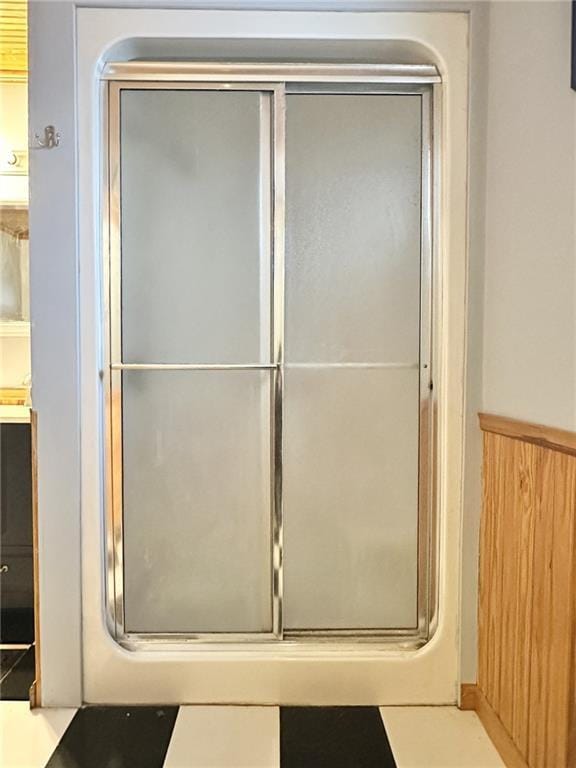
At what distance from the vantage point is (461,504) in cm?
193

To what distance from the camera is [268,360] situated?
78.5 inches

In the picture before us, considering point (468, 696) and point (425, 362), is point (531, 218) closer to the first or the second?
point (425, 362)

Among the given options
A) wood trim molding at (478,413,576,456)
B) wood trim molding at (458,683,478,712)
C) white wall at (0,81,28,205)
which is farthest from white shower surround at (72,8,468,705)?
white wall at (0,81,28,205)

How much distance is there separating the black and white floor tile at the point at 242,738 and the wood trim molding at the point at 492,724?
Answer: 21mm

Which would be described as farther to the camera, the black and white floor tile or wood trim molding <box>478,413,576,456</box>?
the black and white floor tile

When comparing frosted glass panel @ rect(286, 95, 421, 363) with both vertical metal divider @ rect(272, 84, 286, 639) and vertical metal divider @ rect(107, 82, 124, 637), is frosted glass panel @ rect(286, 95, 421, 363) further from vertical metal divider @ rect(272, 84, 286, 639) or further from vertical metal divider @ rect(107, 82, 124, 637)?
vertical metal divider @ rect(107, 82, 124, 637)

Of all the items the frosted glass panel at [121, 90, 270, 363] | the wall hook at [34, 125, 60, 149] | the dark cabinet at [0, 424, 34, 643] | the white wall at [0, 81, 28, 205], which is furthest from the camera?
the white wall at [0, 81, 28, 205]

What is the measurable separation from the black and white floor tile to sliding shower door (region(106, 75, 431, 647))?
22cm

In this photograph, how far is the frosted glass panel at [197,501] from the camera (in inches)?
79.1

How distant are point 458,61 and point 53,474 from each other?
1.58m

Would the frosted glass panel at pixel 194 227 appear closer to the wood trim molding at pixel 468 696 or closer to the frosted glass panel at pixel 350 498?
the frosted glass panel at pixel 350 498

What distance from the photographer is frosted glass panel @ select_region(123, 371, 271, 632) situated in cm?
201

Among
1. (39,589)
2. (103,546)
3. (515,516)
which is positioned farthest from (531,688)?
(39,589)

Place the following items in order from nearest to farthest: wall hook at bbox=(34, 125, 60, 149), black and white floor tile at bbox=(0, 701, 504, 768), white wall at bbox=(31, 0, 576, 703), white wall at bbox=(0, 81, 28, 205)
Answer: white wall at bbox=(31, 0, 576, 703) < black and white floor tile at bbox=(0, 701, 504, 768) < wall hook at bbox=(34, 125, 60, 149) < white wall at bbox=(0, 81, 28, 205)
